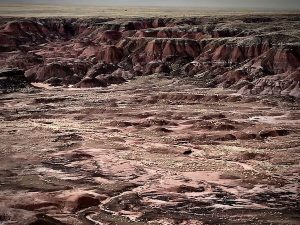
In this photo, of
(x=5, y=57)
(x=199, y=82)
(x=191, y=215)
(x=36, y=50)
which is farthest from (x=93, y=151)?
(x=36, y=50)

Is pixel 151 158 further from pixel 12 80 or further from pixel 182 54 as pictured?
pixel 182 54

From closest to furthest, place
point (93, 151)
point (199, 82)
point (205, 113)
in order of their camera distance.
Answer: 1. point (93, 151)
2. point (205, 113)
3. point (199, 82)

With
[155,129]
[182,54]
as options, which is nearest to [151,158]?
[155,129]

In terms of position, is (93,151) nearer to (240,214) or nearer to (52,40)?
(240,214)

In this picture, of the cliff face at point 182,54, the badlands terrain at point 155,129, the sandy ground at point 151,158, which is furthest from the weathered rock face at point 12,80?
the sandy ground at point 151,158

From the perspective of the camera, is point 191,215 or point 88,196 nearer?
point 191,215

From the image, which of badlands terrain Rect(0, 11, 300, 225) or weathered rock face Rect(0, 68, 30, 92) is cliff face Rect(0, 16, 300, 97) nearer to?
badlands terrain Rect(0, 11, 300, 225)
